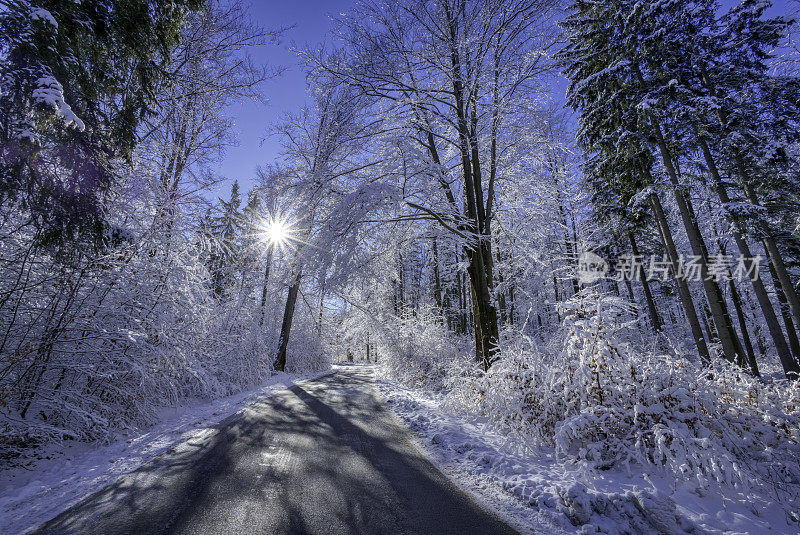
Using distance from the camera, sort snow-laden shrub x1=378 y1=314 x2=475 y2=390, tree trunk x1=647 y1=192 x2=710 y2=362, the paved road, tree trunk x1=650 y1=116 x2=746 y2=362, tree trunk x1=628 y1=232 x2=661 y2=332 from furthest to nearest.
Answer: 1. tree trunk x1=628 y1=232 x2=661 y2=332
2. tree trunk x1=647 y1=192 x2=710 y2=362
3. snow-laden shrub x1=378 y1=314 x2=475 y2=390
4. tree trunk x1=650 y1=116 x2=746 y2=362
5. the paved road

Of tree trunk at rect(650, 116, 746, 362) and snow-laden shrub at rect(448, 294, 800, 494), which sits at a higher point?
tree trunk at rect(650, 116, 746, 362)

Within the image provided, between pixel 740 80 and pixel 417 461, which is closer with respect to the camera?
pixel 417 461

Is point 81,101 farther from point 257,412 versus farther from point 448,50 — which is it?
point 448,50

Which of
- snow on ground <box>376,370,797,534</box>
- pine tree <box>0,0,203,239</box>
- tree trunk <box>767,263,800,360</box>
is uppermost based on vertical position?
pine tree <box>0,0,203,239</box>

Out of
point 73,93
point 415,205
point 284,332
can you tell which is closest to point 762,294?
point 415,205

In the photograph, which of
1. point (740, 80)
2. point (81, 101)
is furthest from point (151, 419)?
point (740, 80)

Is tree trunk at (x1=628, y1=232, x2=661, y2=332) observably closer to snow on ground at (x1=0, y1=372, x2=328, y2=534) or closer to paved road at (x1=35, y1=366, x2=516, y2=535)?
paved road at (x1=35, y1=366, x2=516, y2=535)

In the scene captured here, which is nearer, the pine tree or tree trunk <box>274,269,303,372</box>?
the pine tree

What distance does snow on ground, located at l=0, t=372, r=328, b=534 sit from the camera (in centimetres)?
284

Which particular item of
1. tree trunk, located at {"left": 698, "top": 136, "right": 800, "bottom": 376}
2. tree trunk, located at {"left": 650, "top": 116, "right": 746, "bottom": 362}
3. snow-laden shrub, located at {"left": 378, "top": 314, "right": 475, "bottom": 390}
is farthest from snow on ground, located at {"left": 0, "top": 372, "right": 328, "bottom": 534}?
tree trunk, located at {"left": 698, "top": 136, "right": 800, "bottom": 376}

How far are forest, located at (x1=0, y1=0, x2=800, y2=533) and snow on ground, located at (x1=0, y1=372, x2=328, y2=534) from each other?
32 centimetres

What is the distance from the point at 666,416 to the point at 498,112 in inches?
275

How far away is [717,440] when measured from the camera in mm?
A: 3588

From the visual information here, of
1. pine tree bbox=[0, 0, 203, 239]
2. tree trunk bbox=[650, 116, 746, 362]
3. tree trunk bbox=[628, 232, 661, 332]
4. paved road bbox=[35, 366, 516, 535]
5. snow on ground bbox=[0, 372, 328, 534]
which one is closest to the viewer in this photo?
paved road bbox=[35, 366, 516, 535]
